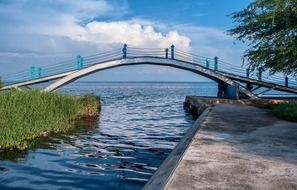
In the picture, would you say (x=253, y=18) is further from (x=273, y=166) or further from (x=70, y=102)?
(x=273, y=166)

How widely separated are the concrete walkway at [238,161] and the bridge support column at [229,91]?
2265 cm

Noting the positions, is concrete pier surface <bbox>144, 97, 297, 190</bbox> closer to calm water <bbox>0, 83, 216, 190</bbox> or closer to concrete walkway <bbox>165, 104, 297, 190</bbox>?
concrete walkway <bbox>165, 104, 297, 190</bbox>

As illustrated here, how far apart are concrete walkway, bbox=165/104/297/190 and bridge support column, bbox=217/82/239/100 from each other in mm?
22648

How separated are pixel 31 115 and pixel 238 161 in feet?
37.8

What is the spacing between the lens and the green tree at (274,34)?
18.4m

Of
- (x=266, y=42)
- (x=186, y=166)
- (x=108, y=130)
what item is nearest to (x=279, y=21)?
(x=266, y=42)

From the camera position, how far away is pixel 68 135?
16969 mm

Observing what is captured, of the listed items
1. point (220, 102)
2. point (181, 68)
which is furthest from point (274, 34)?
point (181, 68)

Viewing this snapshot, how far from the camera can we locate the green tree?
60.4ft

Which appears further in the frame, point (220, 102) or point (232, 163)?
point (220, 102)

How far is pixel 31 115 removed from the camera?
1628 centimetres

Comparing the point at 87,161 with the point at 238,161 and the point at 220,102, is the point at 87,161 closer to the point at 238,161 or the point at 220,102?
the point at 238,161

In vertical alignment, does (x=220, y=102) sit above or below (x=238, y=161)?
above

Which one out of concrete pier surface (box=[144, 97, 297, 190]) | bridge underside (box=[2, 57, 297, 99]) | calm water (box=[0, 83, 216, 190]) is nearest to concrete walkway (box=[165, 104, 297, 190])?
concrete pier surface (box=[144, 97, 297, 190])
